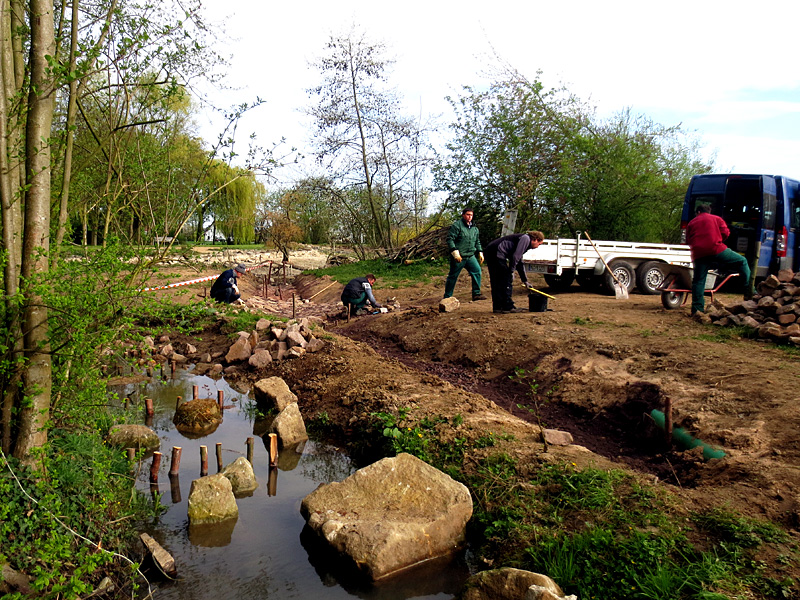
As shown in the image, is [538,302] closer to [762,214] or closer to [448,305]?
[448,305]

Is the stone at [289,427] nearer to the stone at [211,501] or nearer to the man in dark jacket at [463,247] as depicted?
the stone at [211,501]

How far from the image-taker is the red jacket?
955cm

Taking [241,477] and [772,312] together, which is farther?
[772,312]

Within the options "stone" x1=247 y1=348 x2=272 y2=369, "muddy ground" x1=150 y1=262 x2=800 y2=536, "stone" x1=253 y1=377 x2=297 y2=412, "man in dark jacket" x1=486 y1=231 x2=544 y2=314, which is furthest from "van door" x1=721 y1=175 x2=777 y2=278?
"stone" x1=253 y1=377 x2=297 y2=412

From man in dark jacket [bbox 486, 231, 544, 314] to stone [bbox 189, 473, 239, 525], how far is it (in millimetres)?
6748

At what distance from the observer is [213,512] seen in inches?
195

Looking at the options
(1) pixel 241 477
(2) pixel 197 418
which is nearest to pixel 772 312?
(1) pixel 241 477

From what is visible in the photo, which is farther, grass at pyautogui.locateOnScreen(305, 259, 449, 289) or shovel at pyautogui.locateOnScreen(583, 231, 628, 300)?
grass at pyautogui.locateOnScreen(305, 259, 449, 289)

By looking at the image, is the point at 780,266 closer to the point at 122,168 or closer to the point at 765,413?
the point at 765,413

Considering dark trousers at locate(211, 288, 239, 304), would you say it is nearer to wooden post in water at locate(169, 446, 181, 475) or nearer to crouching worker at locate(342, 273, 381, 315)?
crouching worker at locate(342, 273, 381, 315)

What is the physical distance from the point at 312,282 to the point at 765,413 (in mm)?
17044

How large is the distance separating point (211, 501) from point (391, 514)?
1533mm

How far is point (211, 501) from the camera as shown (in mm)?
4969

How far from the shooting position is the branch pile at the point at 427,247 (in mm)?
20641
